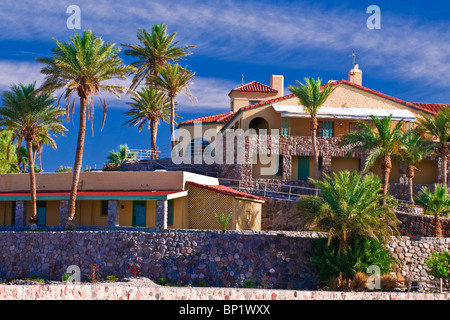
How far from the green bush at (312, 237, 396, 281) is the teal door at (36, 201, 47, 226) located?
20.3 metres

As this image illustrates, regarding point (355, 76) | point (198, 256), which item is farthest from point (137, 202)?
point (355, 76)

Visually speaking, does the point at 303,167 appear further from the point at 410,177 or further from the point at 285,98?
the point at 410,177

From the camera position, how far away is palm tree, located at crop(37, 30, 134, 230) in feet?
127

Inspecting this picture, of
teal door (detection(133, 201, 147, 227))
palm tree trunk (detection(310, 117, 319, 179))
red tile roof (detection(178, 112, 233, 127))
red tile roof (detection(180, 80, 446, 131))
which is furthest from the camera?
red tile roof (detection(178, 112, 233, 127))

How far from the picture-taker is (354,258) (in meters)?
30.4

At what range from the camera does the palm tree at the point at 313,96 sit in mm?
46594

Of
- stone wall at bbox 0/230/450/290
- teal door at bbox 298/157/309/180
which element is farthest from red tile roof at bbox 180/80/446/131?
stone wall at bbox 0/230/450/290

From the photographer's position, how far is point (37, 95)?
4169 cm

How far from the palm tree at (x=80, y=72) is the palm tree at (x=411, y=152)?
20103 millimetres

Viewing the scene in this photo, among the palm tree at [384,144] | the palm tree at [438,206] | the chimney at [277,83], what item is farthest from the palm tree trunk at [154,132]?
the palm tree at [438,206]

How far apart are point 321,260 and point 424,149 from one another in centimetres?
2030

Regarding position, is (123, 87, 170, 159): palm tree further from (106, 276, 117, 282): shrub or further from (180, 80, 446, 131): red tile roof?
(106, 276, 117, 282): shrub

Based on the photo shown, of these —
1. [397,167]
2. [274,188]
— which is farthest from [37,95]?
[397,167]

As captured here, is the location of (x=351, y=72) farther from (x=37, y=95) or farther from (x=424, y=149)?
(x=37, y=95)
